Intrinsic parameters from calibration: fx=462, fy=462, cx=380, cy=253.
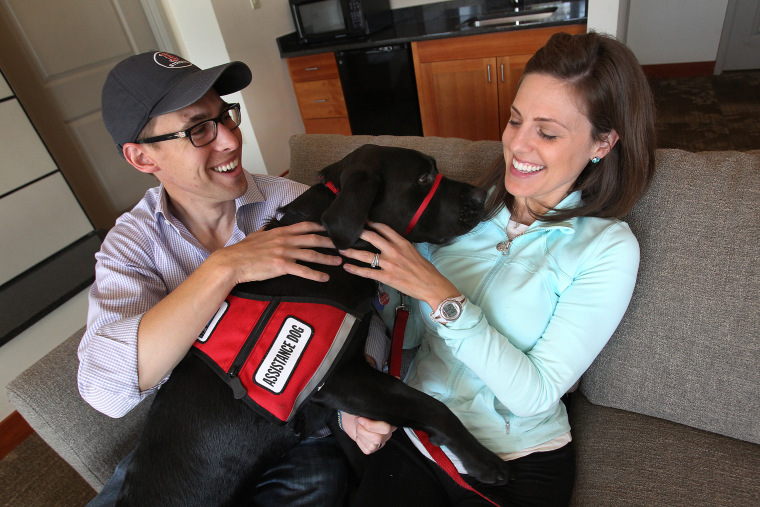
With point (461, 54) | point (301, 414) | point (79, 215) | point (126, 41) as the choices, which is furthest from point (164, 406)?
point (126, 41)

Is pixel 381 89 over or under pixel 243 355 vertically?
under

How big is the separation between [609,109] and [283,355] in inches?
37.8

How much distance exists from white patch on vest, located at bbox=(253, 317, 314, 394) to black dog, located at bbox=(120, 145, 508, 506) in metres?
0.09

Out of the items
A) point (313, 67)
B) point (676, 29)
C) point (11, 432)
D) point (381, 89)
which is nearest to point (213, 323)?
point (11, 432)

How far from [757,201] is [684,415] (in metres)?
0.56

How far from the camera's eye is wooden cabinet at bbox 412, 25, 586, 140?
325 centimetres

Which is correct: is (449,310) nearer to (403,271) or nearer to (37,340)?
(403,271)

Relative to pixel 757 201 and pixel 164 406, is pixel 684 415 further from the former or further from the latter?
pixel 164 406

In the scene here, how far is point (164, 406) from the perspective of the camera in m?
1.12

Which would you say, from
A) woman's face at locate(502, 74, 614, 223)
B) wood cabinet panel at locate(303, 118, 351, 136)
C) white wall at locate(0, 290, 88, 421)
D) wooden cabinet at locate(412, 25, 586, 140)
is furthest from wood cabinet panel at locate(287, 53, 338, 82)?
woman's face at locate(502, 74, 614, 223)

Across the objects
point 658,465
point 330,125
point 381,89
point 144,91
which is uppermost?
point 144,91

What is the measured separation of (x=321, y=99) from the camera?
14.1ft

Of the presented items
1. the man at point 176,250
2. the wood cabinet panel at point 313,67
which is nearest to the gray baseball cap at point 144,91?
the man at point 176,250

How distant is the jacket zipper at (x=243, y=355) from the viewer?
1069 millimetres
